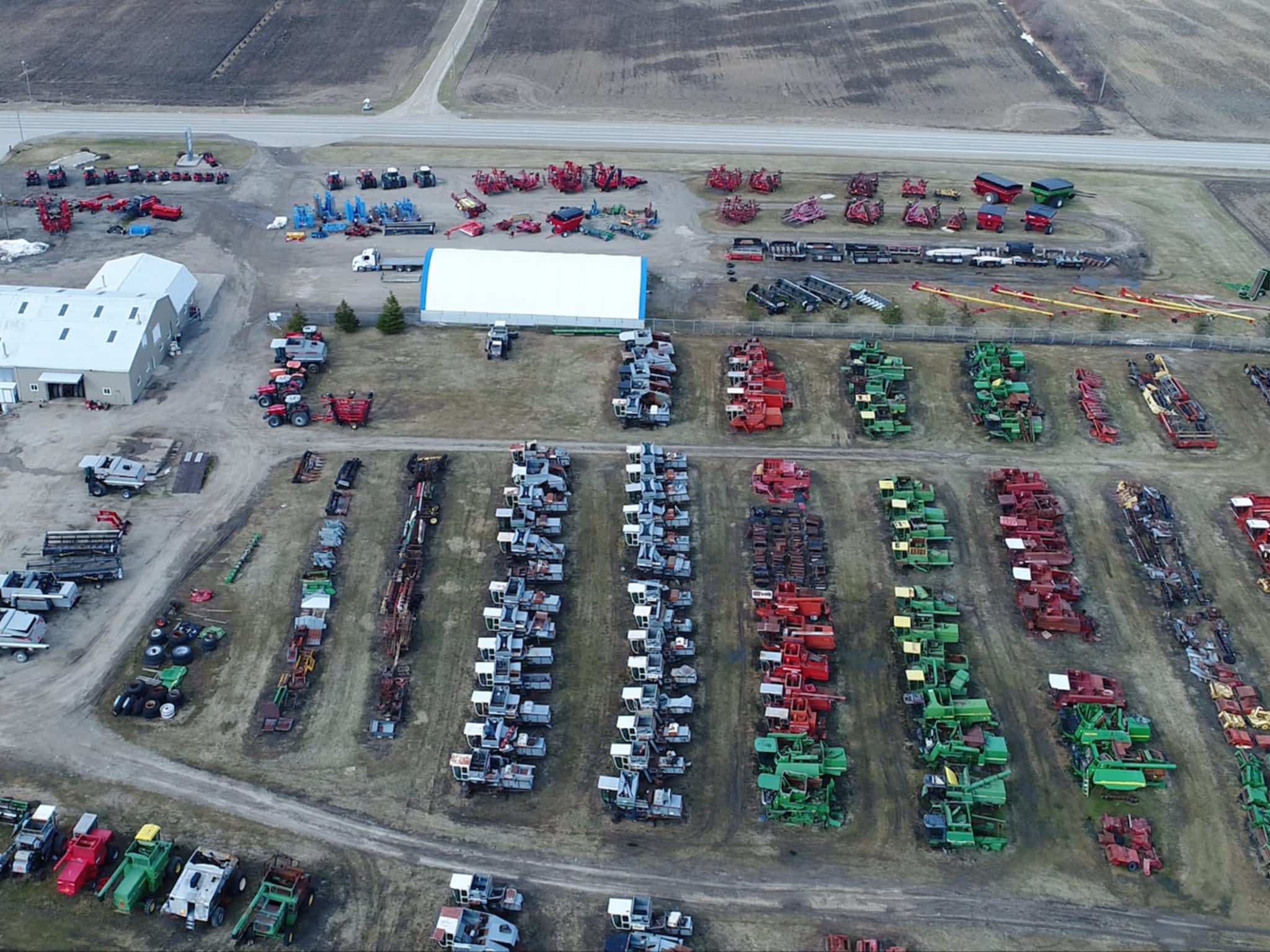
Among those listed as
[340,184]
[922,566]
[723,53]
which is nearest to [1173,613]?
[922,566]

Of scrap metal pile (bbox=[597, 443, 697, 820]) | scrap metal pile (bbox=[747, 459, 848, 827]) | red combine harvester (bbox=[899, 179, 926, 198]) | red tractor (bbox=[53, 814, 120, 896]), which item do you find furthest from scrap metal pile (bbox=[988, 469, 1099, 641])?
red combine harvester (bbox=[899, 179, 926, 198])

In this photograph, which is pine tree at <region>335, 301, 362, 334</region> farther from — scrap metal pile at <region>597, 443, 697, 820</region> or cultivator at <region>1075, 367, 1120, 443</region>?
cultivator at <region>1075, 367, 1120, 443</region>

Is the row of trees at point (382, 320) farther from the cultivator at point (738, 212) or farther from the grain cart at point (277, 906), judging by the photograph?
the grain cart at point (277, 906)

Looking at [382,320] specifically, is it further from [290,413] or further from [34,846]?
[34,846]

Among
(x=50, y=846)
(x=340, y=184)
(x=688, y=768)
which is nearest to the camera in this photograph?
(x=50, y=846)

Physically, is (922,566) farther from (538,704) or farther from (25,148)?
(25,148)

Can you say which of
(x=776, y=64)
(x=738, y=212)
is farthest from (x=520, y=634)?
(x=776, y=64)

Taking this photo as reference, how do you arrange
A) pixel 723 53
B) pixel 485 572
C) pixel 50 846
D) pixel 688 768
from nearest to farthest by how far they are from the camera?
1. pixel 50 846
2. pixel 688 768
3. pixel 485 572
4. pixel 723 53
